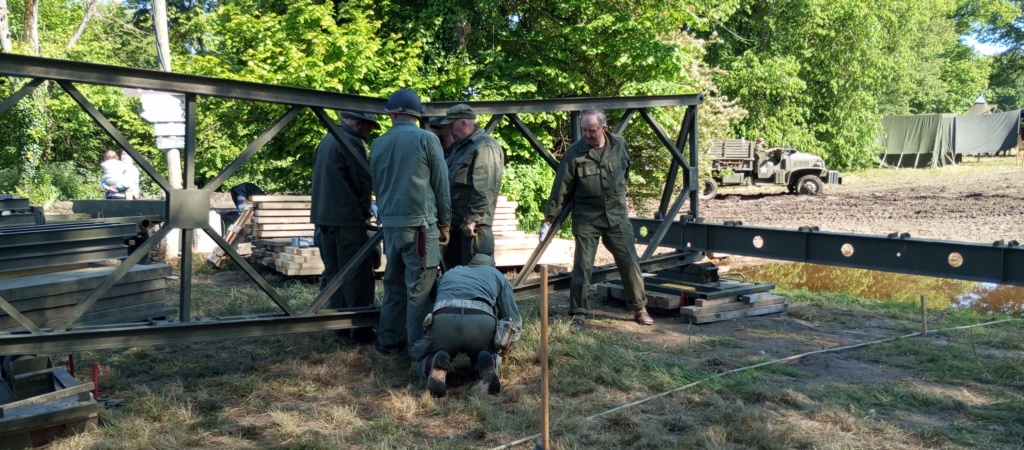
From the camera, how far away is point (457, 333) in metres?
5.37

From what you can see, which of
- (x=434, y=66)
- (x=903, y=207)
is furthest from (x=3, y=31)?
(x=903, y=207)

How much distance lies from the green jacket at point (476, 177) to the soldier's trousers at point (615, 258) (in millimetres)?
1093

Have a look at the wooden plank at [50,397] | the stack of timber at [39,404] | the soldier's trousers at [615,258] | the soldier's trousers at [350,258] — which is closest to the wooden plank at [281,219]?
the soldier's trousers at [350,258]

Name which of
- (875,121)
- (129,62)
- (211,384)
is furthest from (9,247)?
(875,121)

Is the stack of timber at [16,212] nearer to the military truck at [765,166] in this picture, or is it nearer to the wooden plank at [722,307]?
the wooden plank at [722,307]

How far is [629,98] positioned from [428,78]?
7.93 meters

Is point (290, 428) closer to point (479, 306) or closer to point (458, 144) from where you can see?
point (479, 306)

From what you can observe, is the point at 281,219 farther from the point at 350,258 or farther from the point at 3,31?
the point at 3,31

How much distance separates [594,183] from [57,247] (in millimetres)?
4319

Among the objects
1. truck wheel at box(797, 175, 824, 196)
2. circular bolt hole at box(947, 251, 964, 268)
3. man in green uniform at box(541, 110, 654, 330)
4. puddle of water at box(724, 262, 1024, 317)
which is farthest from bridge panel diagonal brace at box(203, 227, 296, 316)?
truck wheel at box(797, 175, 824, 196)

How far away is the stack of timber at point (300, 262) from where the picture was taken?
10047 millimetres

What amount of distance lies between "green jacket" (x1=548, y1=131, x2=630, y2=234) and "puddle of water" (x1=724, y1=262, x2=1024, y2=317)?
9.04 feet

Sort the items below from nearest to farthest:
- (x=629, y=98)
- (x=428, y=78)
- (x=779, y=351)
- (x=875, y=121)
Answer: (x=779, y=351)
(x=629, y=98)
(x=428, y=78)
(x=875, y=121)

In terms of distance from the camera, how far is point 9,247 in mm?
5180
